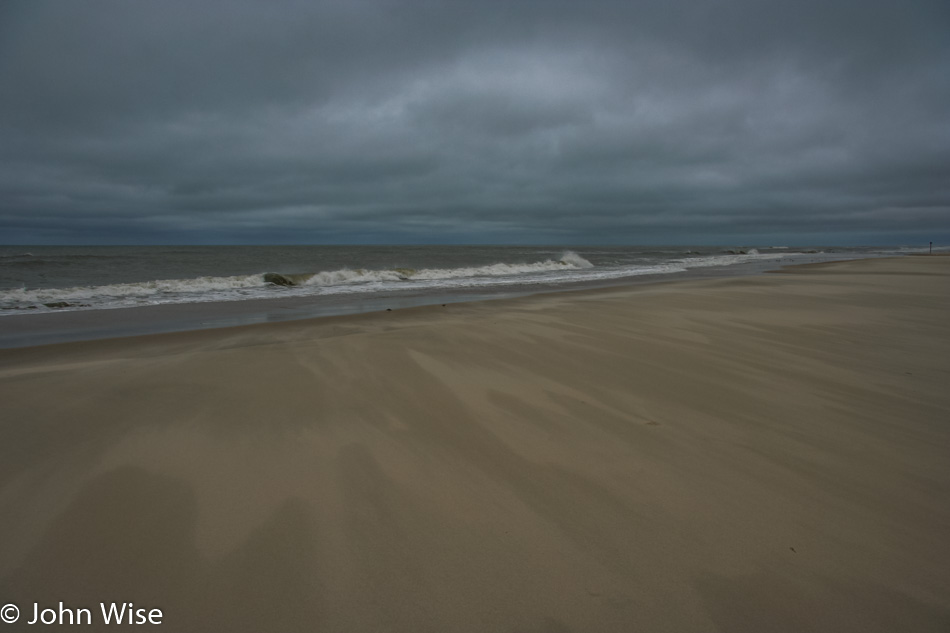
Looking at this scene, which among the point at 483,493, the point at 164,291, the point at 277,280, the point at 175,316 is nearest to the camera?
the point at 483,493

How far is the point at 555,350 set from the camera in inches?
211

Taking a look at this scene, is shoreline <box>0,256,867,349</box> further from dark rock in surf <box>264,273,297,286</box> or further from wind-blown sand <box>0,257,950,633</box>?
dark rock in surf <box>264,273,297,286</box>

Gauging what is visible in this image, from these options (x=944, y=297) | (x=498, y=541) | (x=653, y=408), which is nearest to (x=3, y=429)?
(x=498, y=541)

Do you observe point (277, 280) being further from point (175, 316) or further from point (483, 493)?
point (483, 493)

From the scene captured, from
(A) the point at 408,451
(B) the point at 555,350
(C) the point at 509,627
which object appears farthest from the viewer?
(B) the point at 555,350

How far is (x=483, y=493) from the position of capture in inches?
91.5

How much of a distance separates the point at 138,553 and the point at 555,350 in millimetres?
4207

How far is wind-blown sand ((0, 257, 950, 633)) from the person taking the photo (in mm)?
1663

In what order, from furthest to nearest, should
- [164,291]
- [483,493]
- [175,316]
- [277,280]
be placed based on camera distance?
[277,280]
[164,291]
[175,316]
[483,493]

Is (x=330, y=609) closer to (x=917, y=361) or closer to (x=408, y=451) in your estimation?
(x=408, y=451)

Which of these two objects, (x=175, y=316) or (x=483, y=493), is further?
(x=175, y=316)

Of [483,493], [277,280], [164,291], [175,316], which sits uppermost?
[277,280]

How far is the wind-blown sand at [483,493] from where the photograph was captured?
1.66 metres

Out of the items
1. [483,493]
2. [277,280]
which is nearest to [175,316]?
[277,280]
